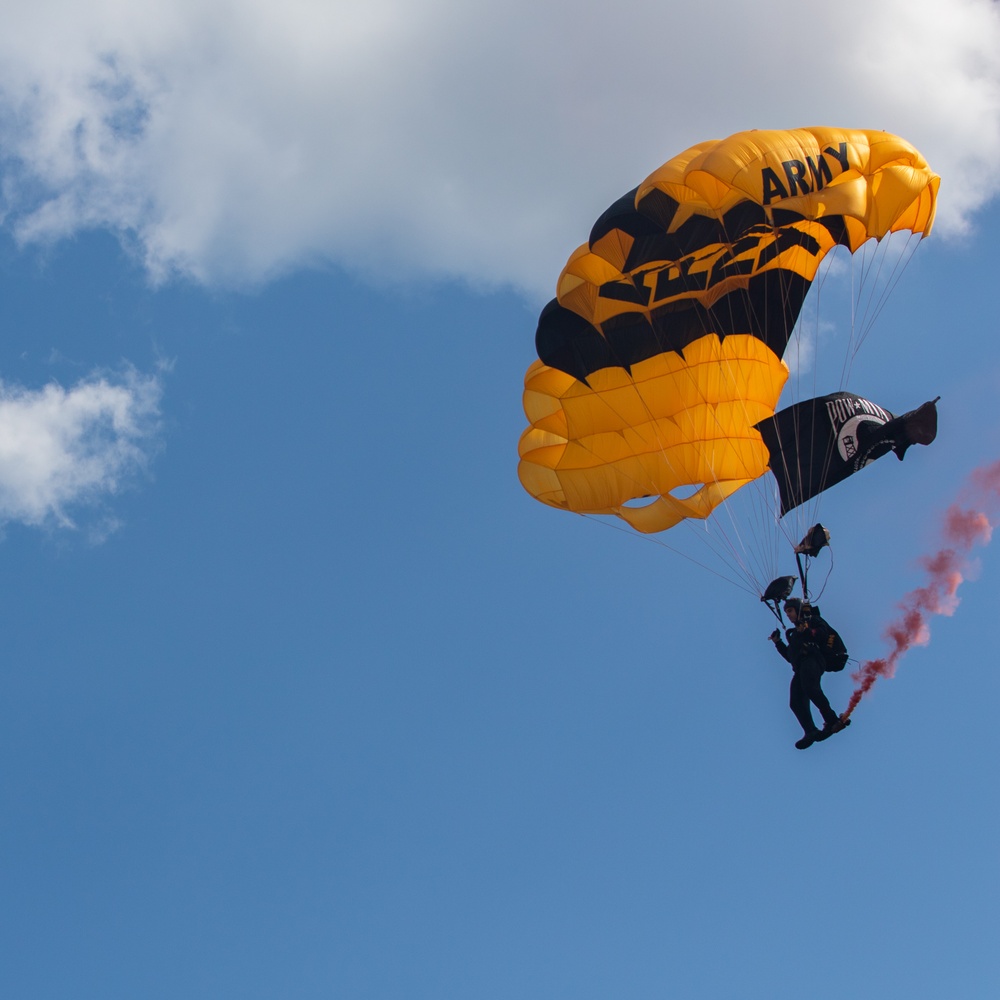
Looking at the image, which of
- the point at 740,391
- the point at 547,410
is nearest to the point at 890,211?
the point at 740,391

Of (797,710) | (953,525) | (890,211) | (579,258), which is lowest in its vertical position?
(797,710)

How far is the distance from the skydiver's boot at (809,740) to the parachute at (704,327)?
3.22m

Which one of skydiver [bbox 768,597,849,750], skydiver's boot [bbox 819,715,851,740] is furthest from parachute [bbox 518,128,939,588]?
skydiver's boot [bbox 819,715,851,740]

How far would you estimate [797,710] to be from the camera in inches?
735

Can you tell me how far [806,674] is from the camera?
60.7ft

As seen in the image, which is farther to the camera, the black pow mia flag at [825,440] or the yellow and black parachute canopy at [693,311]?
the black pow mia flag at [825,440]

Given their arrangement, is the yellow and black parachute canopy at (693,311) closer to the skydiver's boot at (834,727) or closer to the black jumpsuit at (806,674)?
the black jumpsuit at (806,674)

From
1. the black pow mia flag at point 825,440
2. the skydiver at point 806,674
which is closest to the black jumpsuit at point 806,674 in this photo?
the skydiver at point 806,674

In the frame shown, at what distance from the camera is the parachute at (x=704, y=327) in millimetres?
18703

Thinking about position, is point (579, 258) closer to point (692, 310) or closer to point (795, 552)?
point (692, 310)

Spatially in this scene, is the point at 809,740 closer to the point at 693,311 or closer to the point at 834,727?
the point at 834,727

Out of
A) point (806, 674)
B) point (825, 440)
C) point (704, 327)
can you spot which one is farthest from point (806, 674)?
point (704, 327)

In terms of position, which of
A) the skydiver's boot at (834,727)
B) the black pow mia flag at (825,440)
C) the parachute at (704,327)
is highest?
the parachute at (704,327)

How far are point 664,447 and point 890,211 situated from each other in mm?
4239
